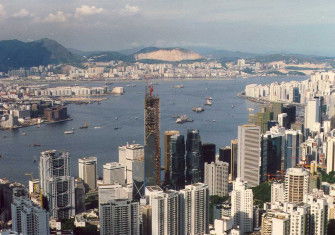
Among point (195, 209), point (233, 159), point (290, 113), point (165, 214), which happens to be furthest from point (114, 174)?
A: point (290, 113)

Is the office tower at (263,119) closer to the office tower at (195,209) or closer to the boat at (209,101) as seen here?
the boat at (209,101)

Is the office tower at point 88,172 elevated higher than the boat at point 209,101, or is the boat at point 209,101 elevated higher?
the boat at point 209,101

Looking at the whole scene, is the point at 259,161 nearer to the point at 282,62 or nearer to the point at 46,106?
the point at 46,106

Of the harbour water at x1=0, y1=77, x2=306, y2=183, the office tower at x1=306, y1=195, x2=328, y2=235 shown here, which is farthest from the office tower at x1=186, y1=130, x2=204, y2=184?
the office tower at x1=306, y1=195, x2=328, y2=235

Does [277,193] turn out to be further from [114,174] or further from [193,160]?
[114,174]

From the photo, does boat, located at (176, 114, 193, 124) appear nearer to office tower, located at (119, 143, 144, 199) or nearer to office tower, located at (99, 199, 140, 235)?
office tower, located at (119, 143, 144, 199)

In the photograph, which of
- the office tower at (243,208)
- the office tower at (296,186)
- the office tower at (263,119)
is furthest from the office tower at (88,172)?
the office tower at (263,119)
